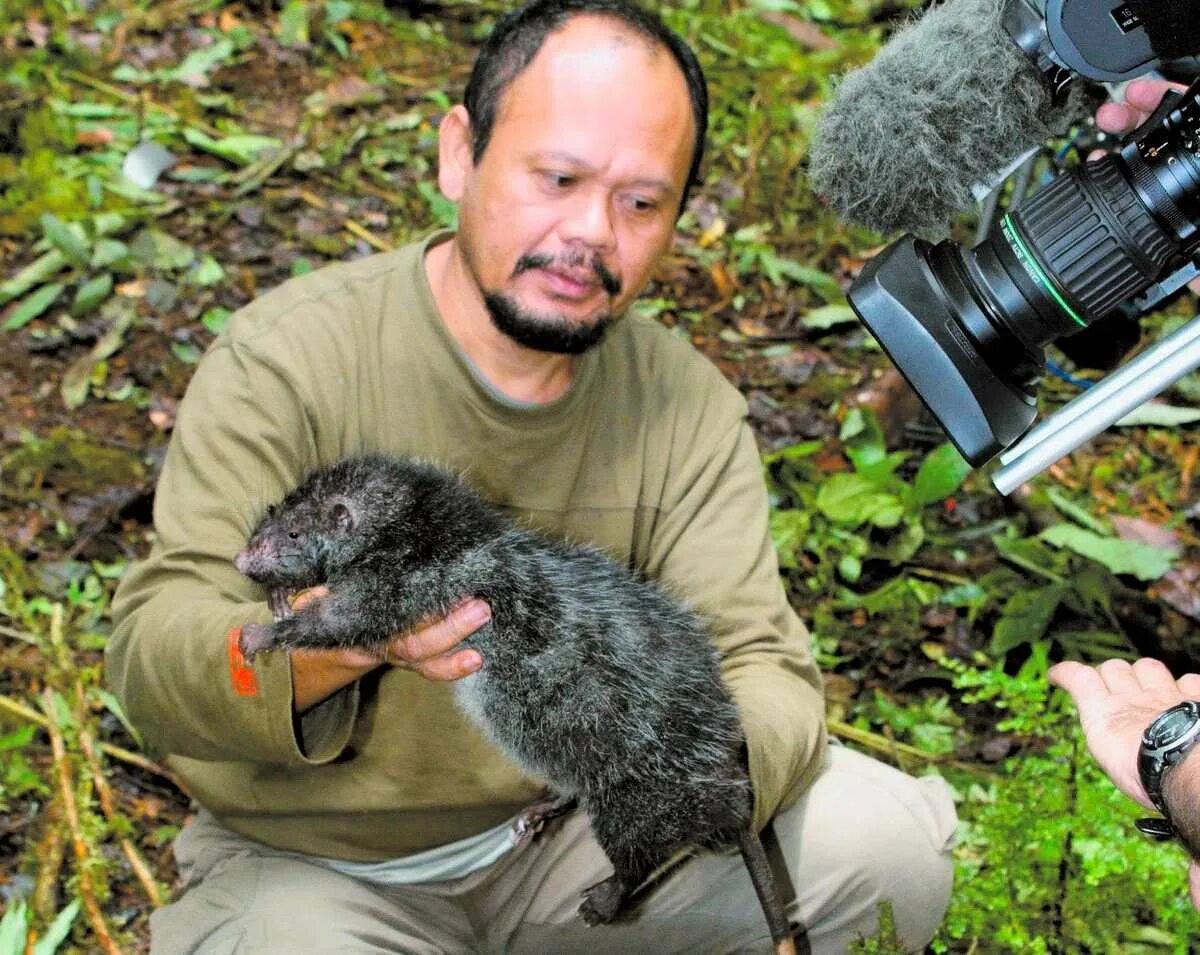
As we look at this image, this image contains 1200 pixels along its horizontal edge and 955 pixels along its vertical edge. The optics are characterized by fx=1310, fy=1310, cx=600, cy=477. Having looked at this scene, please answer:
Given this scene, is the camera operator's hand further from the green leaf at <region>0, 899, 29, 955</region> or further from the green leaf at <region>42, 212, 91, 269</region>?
the green leaf at <region>42, 212, 91, 269</region>

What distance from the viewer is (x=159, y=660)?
3.24 m

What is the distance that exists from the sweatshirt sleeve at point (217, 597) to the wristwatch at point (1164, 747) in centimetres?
188

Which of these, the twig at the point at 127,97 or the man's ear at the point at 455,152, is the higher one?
the man's ear at the point at 455,152

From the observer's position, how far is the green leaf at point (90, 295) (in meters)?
5.96

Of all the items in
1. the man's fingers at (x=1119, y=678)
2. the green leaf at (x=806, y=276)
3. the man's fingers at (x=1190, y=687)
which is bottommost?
the green leaf at (x=806, y=276)

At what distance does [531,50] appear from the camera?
3.57 metres

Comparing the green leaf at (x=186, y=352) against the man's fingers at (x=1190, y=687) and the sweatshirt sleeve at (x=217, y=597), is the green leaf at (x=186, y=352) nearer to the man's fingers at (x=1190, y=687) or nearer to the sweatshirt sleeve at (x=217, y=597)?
the sweatshirt sleeve at (x=217, y=597)

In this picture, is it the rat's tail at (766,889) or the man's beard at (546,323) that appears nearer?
the rat's tail at (766,889)

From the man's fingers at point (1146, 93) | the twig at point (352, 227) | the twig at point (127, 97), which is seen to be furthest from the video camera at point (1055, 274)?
the twig at point (127, 97)

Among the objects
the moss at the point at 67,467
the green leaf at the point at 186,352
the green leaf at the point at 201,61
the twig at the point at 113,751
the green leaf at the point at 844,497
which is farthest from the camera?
the green leaf at the point at 201,61

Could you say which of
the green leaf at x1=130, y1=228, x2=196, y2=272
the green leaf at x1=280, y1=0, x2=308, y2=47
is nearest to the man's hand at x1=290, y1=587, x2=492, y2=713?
the green leaf at x1=130, y1=228, x2=196, y2=272

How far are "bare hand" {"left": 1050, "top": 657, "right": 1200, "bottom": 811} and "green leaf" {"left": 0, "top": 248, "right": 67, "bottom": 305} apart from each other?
495cm

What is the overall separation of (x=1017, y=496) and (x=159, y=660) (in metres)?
3.78

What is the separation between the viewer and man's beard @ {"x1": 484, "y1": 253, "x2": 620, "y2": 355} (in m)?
3.49
